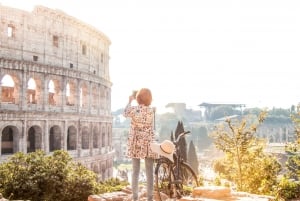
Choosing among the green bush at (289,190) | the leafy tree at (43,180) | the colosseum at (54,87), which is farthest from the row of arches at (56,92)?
the green bush at (289,190)

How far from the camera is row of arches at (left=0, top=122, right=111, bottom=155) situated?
71.0 ft

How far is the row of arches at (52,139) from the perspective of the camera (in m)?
21.6

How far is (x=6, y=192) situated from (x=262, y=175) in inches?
347

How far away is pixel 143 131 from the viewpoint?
4941mm

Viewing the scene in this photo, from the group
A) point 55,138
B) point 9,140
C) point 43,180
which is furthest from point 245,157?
point 9,140

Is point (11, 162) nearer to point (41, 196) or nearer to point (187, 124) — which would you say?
point (41, 196)

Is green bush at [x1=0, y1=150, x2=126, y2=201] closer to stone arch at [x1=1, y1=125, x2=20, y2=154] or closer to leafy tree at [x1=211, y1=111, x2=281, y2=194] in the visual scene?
leafy tree at [x1=211, y1=111, x2=281, y2=194]

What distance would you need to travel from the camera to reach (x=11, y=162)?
12422 millimetres

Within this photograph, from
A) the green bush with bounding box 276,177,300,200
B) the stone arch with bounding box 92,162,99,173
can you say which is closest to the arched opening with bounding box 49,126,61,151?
the stone arch with bounding box 92,162,99,173

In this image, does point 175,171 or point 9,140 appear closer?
point 175,171

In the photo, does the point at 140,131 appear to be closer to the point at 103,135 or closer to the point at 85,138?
the point at 85,138

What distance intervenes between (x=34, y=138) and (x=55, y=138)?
61.1 inches

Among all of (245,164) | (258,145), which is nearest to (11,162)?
(245,164)

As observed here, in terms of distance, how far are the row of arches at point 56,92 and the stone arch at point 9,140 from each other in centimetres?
192
